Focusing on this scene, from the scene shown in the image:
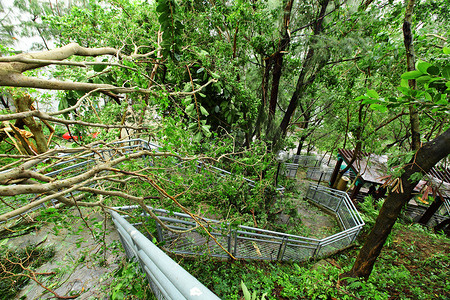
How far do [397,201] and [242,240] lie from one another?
3.33 meters

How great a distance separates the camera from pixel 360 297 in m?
3.06

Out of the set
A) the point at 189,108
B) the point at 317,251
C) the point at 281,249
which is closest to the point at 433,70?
the point at 189,108

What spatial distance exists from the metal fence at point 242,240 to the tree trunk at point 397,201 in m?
1.42

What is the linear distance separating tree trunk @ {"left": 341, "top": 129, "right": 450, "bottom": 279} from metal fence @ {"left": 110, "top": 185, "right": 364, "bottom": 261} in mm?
1417

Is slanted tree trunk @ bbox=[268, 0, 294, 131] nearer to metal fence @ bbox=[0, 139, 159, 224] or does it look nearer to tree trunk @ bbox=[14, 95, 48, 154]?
metal fence @ bbox=[0, 139, 159, 224]

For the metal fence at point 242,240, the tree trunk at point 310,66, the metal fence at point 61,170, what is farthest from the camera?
the tree trunk at point 310,66

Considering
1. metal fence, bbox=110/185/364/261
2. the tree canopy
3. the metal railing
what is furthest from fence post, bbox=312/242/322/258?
the metal railing

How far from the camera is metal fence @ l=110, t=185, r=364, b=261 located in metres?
3.17

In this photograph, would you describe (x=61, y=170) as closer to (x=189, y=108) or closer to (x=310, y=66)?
(x=189, y=108)

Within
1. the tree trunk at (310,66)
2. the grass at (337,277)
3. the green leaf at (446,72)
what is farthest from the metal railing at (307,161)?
the green leaf at (446,72)

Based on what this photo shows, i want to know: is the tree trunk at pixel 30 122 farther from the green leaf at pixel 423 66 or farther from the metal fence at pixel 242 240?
the green leaf at pixel 423 66

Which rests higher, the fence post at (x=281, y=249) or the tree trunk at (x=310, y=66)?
the tree trunk at (x=310, y=66)

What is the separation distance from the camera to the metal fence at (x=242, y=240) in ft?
10.4

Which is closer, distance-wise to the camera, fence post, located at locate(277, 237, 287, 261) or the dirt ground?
the dirt ground
